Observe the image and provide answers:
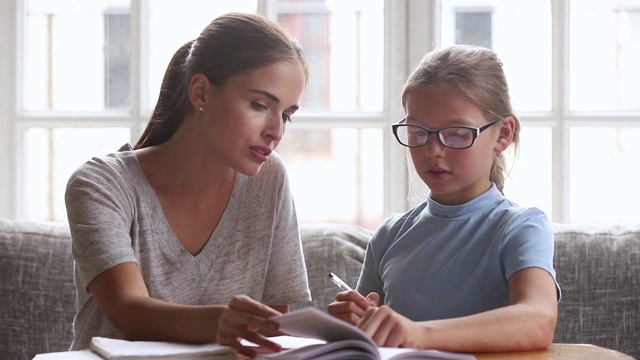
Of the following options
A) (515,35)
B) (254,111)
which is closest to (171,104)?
(254,111)

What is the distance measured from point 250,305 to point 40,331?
1.18 m

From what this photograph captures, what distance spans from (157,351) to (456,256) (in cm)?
60

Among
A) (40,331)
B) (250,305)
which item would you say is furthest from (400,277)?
(40,331)

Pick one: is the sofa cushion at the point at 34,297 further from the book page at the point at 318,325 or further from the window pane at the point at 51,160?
the book page at the point at 318,325

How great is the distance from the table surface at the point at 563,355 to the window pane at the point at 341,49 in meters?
1.47

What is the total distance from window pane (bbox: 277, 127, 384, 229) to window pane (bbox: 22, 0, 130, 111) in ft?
1.78

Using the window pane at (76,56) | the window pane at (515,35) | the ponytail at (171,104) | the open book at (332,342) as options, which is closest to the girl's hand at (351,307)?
the open book at (332,342)

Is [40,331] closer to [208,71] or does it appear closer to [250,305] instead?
[208,71]

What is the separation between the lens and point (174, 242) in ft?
5.94

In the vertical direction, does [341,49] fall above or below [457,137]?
above

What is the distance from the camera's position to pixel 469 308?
1597mm

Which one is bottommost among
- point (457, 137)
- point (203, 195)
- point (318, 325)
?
point (318, 325)

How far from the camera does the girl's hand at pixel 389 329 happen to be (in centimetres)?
128

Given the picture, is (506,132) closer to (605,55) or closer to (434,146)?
(434,146)
